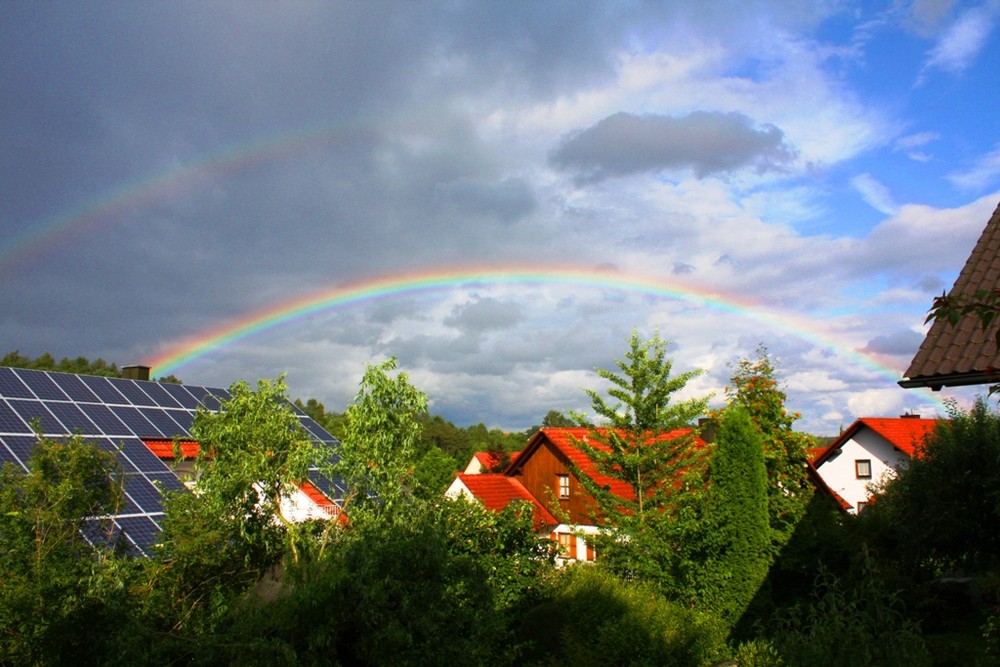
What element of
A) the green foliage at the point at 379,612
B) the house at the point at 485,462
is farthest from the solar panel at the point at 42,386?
the house at the point at 485,462

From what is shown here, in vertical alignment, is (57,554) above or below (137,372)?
below

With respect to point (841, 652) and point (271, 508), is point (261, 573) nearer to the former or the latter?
point (271, 508)

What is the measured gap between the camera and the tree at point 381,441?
11938 millimetres

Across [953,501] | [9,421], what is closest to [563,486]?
[953,501]

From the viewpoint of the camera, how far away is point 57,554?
1016 cm

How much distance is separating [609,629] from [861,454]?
137 ft

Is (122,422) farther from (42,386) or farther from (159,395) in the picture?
(159,395)

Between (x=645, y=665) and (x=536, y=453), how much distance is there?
2778 cm

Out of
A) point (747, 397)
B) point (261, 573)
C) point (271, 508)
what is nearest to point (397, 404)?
point (271, 508)

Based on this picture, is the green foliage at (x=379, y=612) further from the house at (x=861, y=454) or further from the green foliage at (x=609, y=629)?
the house at (x=861, y=454)

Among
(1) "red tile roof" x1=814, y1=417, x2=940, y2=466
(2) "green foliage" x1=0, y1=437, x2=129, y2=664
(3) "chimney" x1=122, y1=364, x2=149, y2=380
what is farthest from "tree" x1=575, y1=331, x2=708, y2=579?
(1) "red tile roof" x1=814, y1=417, x2=940, y2=466

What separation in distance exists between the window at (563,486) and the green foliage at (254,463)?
83.4 ft

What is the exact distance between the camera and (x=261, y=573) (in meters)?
11.1

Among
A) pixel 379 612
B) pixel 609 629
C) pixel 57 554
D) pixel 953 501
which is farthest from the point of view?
pixel 953 501
